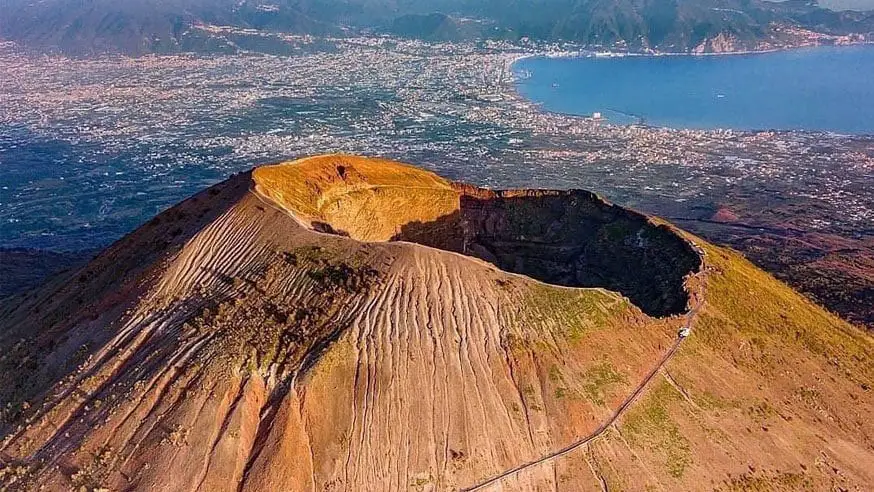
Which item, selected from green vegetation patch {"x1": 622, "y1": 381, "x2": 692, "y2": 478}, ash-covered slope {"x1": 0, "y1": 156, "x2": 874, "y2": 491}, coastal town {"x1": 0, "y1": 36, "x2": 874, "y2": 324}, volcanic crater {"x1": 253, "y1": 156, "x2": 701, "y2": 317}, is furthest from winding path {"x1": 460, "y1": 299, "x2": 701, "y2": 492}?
coastal town {"x1": 0, "y1": 36, "x2": 874, "y2": 324}

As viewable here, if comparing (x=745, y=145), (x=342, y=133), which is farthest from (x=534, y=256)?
(x=745, y=145)

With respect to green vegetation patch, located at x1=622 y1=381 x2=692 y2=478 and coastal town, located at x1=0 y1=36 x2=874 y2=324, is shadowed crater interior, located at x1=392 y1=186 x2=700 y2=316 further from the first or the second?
coastal town, located at x1=0 y1=36 x2=874 y2=324

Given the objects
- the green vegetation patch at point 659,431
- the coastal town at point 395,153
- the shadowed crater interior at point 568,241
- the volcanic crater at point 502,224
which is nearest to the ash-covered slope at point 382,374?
the green vegetation patch at point 659,431

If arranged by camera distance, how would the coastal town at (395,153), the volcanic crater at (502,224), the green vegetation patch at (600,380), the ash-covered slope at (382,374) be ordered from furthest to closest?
1. the coastal town at (395,153)
2. the volcanic crater at (502,224)
3. the green vegetation patch at (600,380)
4. the ash-covered slope at (382,374)

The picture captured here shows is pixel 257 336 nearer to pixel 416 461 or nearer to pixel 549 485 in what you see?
pixel 416 461

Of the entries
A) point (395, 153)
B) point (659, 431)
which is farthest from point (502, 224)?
point (395, 153)

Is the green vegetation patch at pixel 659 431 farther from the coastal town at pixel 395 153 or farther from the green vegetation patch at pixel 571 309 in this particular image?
the coastal town at pixel 395 153
